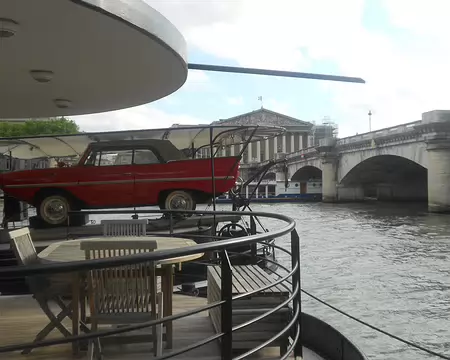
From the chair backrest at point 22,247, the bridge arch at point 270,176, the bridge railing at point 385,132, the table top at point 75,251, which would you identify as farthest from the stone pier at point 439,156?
the chair backrest at point 22,247

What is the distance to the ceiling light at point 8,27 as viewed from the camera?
3.20m

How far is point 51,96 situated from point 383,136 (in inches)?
1444

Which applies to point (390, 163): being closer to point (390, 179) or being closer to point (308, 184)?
point (390, 179)

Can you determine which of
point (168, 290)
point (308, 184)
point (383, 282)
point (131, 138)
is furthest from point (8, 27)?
point (308, 184)

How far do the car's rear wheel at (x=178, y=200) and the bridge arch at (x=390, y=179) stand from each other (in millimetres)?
37599

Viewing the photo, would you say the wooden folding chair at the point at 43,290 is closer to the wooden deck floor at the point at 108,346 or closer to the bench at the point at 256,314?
the wooden deck floor at the point at 108,346

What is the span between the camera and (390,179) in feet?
173

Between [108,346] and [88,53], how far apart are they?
7.08ft

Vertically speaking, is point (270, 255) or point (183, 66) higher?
point (183, 66)

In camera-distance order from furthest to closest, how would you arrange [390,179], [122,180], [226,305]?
[390,179] < [122,180] < [226,305]

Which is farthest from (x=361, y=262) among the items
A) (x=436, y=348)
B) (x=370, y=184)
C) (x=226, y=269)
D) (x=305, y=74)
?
(x=370, y=184)

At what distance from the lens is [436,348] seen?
8.73 metres

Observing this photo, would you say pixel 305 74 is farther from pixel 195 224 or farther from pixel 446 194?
pixel 446 194

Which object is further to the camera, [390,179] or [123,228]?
[390,179]
